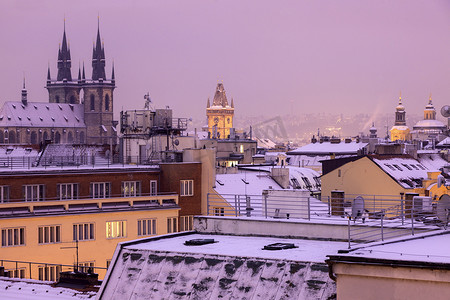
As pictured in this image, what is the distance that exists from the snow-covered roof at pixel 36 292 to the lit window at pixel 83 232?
2273cm

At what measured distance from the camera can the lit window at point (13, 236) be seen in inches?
1695

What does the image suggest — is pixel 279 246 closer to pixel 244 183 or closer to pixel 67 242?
pixel 67 242

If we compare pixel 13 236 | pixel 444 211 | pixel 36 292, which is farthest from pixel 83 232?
pixel 444 211

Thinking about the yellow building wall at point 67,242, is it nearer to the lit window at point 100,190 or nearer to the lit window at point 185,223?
the lit window at point 100,190

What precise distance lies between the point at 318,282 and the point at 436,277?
→ 3986 millimetres

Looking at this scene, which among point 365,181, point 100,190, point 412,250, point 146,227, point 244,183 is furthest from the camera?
point 244,183

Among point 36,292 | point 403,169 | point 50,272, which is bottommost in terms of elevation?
point 50,272

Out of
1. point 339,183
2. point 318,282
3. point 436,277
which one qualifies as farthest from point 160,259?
point 339,183

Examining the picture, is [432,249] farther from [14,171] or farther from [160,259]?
[14,171]

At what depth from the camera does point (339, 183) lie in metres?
63.0

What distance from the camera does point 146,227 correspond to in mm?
47750

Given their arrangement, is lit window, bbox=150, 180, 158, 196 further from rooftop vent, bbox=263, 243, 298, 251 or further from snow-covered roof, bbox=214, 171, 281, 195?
rooftop vent, bbox=263, 243, 298, 251

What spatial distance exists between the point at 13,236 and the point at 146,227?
808 cm

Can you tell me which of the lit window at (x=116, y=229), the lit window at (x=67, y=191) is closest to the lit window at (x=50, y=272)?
the lit window at (x=116, y=229)
